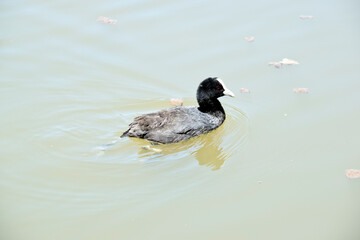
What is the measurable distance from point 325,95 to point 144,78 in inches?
128

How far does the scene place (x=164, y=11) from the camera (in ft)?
34.3

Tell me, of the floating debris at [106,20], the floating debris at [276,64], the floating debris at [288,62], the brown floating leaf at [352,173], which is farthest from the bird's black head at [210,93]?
the floating debris at [106,20]

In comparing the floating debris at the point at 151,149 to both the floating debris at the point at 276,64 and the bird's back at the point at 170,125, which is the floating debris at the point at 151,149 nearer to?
the bird's back at the point at 170,125

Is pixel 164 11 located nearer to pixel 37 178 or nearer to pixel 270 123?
pixel 270 123

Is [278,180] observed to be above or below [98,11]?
below

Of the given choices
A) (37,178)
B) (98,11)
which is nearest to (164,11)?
(98,11)

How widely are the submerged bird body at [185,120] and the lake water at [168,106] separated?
16cm

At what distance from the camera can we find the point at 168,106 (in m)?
7.99

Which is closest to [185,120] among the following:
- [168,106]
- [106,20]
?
[168,106]

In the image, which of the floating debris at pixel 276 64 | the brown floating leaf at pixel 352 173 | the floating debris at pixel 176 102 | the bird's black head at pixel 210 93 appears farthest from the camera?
the floating debris at pixel 276 64

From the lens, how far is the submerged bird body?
7.06 meters

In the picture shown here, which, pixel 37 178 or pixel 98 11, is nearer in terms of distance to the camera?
pixel 37 178

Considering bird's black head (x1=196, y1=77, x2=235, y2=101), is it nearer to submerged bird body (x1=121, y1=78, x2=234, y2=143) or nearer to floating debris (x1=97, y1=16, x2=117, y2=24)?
submerged bird body (x1=121, y1=78, x2=234, y2=143)

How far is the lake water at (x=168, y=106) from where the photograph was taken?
18.4 feet
